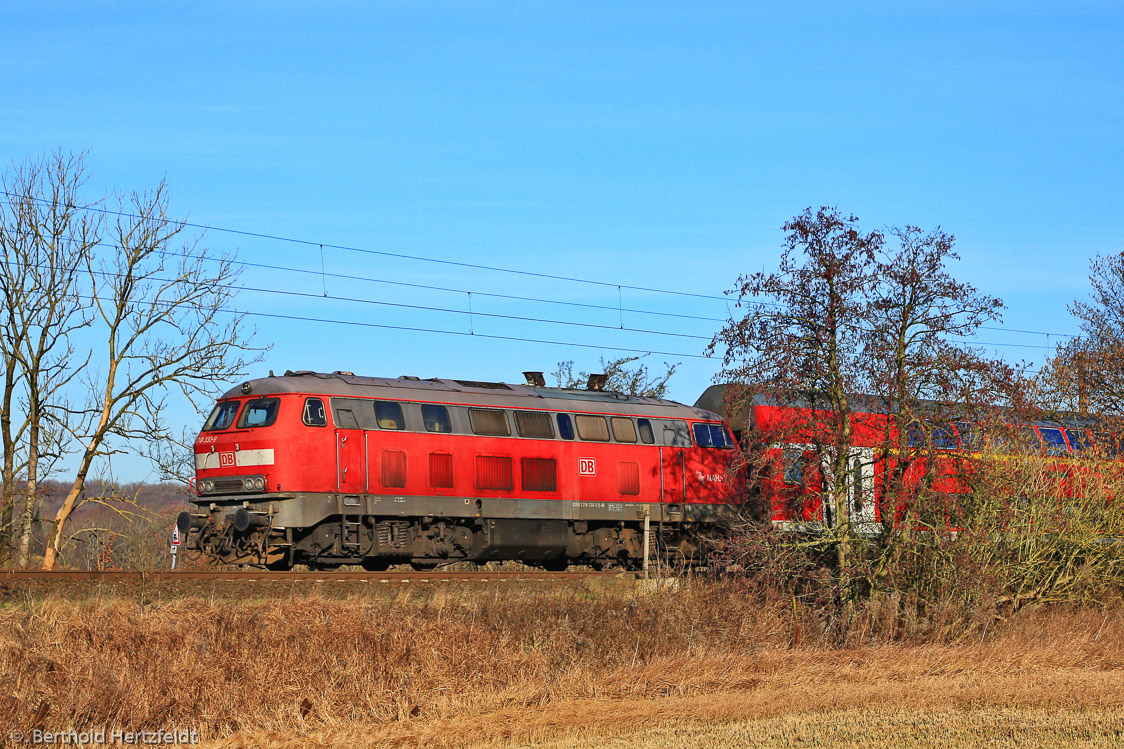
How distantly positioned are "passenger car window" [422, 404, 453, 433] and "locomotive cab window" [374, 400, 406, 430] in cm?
52

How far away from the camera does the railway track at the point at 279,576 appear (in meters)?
19.1

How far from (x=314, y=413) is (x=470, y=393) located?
363cm

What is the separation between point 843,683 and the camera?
16750mm

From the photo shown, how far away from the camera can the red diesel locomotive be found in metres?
22.2

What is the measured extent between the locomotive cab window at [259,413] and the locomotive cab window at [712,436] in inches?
401

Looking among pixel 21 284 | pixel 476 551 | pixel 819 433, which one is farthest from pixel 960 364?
pixel 21 284

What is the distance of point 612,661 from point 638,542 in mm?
8382

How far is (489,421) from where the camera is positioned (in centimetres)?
2450

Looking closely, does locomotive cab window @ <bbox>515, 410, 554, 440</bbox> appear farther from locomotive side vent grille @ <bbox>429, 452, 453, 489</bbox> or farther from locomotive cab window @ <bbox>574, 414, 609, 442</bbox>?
locomotive side vent grille @ <bbox>429, 452, 453, 489</bbox>

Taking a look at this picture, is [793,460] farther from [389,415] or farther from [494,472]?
[389,415]

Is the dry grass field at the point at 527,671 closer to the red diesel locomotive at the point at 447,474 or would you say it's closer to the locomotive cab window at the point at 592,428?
the red diesel locomotive at the point at 447,474

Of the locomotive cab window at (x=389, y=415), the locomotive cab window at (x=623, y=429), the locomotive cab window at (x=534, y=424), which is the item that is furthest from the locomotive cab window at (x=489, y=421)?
the locomotive cab window at (x=623, y=429)

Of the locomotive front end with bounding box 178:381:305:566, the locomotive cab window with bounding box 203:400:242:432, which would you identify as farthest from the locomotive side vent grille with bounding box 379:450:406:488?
the locomotive cab window with bounding box 203:400:242:432

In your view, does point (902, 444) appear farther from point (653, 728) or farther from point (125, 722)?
point (125, 722)
